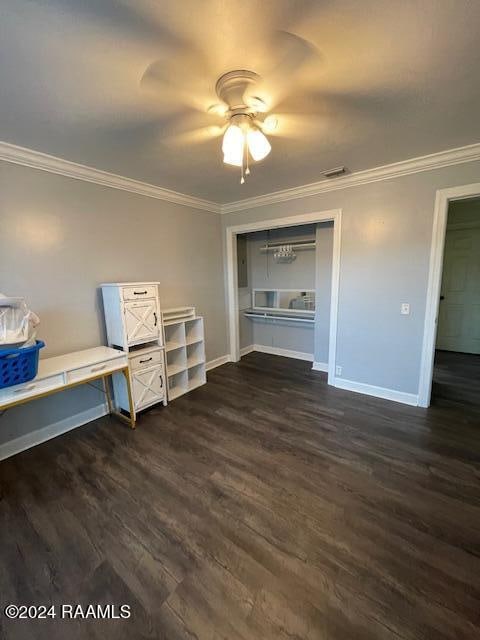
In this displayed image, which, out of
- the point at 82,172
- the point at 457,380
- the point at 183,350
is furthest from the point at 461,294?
the point at 82,172

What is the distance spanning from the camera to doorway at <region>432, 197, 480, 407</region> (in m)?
4.42

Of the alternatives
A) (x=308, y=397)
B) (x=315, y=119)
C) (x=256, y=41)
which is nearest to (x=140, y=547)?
(x=308, y=397)

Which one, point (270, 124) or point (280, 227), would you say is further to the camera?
point (280, 227)

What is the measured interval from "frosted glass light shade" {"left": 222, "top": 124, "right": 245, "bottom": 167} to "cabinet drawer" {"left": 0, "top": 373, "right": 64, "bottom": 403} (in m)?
2.07

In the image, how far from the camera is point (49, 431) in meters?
2.54

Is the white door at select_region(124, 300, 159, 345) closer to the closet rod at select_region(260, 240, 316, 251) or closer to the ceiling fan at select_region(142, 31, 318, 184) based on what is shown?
the ceiling fan at select_region(142, 31, 318, 184)

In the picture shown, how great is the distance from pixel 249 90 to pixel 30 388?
245 centimetres

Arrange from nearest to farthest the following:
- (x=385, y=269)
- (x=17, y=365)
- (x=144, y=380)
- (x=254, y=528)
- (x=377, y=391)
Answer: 1. (x=254, y=528)
2. (x=17, y=365)
3. (x=144, y=380)
4. (x=385, y=269)
5. (x=377, y=391)

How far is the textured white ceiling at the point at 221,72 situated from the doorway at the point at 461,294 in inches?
116

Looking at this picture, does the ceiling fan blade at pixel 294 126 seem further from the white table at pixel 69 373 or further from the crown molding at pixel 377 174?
the white table at pixel 69 373

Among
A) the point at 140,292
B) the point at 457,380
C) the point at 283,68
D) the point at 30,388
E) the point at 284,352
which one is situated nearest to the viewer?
the point at 283,68

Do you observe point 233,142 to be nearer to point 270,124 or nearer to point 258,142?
point 258,142

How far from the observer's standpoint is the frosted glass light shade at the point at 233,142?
1614 millimetres

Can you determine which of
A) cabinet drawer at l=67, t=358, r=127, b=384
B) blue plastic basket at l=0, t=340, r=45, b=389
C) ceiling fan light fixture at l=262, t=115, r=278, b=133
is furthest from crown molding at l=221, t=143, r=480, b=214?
blue plastic basket at l=0, t=340, r=45, b=389
